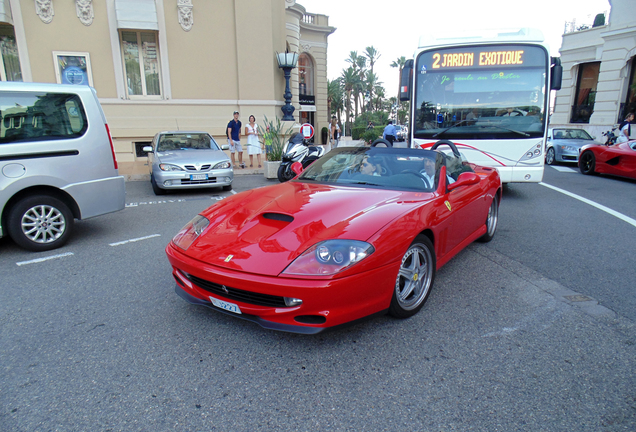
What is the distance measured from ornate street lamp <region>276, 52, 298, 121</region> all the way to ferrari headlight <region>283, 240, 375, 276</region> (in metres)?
15.2

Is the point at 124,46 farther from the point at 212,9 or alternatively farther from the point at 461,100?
the point at 461,100

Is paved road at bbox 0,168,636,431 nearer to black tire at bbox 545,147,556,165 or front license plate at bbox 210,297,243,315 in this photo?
front license plate at bbox 210,297,243,315

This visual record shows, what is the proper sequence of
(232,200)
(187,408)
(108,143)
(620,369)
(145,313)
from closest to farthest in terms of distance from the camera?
(187,408)
(620,369)
(145,313)
(232,200)
(108,143)

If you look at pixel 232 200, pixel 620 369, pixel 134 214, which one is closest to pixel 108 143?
pixel 134 214

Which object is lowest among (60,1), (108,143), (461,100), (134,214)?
(134,214)

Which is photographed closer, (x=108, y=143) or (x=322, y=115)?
(x=108, y=143)

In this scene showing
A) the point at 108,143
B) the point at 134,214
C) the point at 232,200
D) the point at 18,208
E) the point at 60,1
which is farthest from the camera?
the point at 60,1

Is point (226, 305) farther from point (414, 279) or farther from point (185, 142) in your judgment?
point (185, 142)

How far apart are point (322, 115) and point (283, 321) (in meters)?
28.5

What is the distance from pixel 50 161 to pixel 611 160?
12483mm

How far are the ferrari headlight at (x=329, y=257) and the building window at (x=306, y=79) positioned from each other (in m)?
27.2

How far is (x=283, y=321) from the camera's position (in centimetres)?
257

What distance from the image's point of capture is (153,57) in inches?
605

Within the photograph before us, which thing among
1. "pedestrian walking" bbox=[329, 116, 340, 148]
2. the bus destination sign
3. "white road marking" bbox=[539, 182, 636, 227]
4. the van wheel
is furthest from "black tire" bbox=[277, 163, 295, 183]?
"pedestrian walking" bbox=[329, 116, 340, 148]
